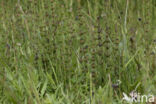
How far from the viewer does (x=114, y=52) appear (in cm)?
257

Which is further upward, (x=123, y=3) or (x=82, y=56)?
(x=123, y=3)

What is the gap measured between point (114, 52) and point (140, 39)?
2.05 feet

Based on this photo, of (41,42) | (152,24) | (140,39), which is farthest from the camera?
(152,24)

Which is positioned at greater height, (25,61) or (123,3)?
(123,3)

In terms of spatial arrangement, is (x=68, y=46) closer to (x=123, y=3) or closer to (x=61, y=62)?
(x=61, y=62)

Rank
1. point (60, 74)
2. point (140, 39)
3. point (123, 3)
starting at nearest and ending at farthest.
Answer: point (60, 74)
point (140, 39)
point (123, 3)

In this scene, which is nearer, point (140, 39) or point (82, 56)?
point (82, 56)

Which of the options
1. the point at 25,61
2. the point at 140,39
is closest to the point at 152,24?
the point at 140,39

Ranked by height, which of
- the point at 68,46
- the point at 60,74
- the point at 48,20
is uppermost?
the point at 48,20

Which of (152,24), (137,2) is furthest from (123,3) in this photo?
(152,24)

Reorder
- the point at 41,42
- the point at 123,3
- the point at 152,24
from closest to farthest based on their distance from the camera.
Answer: the point at 41,42, the point at 152,24, the point at 123,3

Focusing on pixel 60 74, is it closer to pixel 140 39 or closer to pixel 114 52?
pixel 114 52

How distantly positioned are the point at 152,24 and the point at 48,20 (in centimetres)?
126

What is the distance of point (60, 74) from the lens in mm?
2508
